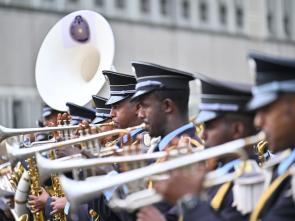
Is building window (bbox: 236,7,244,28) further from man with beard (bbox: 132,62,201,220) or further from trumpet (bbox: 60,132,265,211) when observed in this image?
trumpet (bbox: 60,132,265,211)

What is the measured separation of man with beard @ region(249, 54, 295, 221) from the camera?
3172 mm

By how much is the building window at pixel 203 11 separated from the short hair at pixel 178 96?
26.1m

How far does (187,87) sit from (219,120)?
39.9 inches

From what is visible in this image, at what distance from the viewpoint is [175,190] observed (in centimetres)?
323

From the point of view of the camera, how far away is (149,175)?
325 cm

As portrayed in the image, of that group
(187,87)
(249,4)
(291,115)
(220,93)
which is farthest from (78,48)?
(249,4)

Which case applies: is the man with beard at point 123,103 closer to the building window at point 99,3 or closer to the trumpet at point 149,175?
the trumpet at point 149,175

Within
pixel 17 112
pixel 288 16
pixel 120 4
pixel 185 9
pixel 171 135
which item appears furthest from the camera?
pixel 288 16

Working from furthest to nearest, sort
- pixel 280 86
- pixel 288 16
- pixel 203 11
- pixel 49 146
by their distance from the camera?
1. pixel 288 16
2. pixel 203 11
3. pixel 49 146
4. pixel 280 86

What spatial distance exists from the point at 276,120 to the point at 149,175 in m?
0.58

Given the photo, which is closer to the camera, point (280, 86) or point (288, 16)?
point (280, 86)

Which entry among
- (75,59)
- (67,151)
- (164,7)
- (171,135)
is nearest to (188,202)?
(171,135)

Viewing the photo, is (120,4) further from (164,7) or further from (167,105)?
(167,105)

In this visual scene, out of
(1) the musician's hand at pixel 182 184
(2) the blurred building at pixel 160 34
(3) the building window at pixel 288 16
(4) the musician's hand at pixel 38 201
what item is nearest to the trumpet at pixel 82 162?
(1) the musician's hand at pixel 182 184
